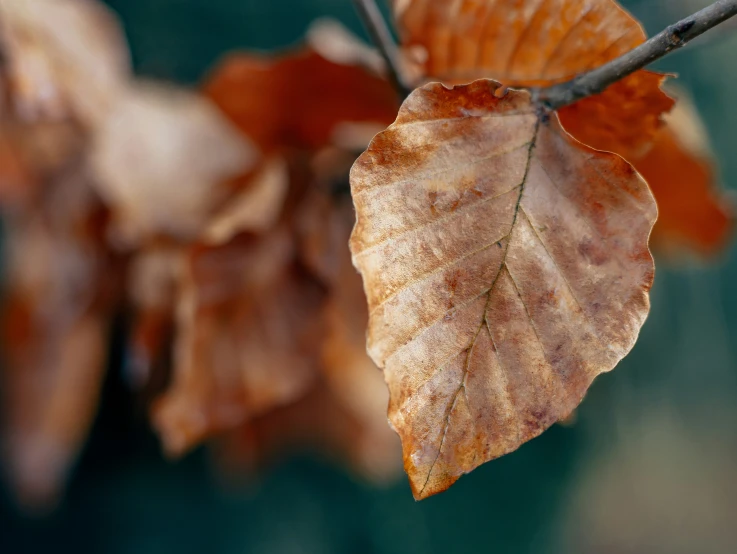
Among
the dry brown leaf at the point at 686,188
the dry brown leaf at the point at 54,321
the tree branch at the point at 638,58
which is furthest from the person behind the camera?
the dry brown leaf at the point at 54,321

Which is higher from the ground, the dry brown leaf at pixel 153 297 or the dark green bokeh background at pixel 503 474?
the dry brown leaf at pixel 153 297

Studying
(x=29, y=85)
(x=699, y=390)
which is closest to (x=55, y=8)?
(x=29, y=85)

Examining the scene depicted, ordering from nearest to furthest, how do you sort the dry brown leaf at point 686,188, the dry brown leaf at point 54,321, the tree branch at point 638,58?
the tree branch at point 638,58 → the dry brown leaf at point 686,188 → the dry brown leaf at point 54,321

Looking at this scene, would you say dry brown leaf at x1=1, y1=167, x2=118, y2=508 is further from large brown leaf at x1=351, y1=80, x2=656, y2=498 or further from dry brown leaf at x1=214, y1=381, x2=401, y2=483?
large brown leaf at x1=351, y1=80, x2=656, y2=498

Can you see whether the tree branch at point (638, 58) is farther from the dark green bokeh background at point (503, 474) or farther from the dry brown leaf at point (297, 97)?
the dark green bokeh background at point (503, 474)

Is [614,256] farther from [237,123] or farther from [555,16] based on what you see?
[237,123]

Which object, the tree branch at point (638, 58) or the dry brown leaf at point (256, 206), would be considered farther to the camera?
the dry brown leaf at point (256, 206)

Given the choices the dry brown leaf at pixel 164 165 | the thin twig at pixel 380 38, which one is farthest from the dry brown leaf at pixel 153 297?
the thin twig at pixel 380 38
